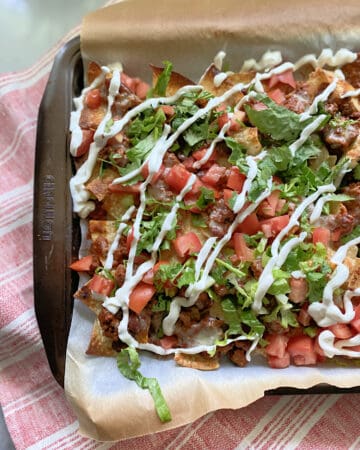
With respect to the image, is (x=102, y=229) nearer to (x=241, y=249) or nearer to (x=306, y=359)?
(x=241, y=249)

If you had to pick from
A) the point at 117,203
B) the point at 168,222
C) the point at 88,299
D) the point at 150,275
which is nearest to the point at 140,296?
the point at 150,275

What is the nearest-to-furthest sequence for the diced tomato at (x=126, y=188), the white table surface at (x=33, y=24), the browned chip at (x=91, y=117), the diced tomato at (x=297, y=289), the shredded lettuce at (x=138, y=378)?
the shredded lettuce at (x=138, y=378)
the diced tomato at (x=297, y=289)
the diced tomato at (x=126, y=188)
the browned chip at (x=91, y=117)
the white table surface at (x=33, y=24)

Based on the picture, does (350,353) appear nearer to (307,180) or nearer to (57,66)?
(307,180)

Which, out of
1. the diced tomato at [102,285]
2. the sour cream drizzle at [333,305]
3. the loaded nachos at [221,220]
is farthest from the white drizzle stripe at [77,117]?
the sour cream drizzle at [333,305]

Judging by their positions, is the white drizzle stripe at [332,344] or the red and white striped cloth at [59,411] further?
the red and white striped cloth at [59,411]

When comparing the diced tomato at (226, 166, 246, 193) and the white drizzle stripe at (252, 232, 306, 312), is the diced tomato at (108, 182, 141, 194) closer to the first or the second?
the diced tomato at (226, 166, 246, 193)

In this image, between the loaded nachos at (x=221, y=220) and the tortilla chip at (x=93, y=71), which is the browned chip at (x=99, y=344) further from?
the tortilla chip at (x=93, y=71)
